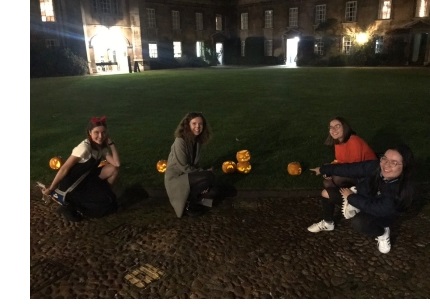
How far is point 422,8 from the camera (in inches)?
1363

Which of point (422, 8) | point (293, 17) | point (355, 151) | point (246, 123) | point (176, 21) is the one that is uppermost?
point (293, 17)

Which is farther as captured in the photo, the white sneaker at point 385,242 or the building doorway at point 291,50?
the building doorway at point 291,50


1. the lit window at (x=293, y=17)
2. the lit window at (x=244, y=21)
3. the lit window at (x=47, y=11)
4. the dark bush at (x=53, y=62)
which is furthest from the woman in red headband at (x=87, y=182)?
the lit window at (x=244, y=21)

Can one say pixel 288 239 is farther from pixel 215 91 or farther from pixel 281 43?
pixel 281 43

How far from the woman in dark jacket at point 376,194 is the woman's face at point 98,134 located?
281cm

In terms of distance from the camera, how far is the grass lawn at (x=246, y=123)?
662 cm

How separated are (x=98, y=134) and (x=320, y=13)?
42.1m

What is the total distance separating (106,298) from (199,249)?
3.71 ft

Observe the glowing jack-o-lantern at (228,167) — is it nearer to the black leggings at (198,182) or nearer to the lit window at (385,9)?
the black leggings at (198,182)

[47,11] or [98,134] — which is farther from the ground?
[47,11]

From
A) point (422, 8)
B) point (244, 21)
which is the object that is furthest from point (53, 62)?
point (422, 8)

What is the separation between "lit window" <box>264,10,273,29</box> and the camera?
4519 centimetres

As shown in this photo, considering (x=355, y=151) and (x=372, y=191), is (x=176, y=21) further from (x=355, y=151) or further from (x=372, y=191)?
(x=372, y=191)

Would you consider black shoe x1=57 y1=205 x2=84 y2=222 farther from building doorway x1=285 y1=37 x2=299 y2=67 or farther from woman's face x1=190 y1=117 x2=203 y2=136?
building doorway x1=285 y1=37 x2=299 y2=67
